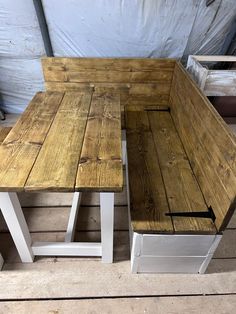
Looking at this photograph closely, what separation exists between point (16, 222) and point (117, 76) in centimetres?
133

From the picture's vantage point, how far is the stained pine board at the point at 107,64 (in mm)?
1739

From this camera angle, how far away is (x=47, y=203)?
1572 millimetres

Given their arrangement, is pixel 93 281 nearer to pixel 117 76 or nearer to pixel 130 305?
pixel 130 305

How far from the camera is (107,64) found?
1762 millimetres

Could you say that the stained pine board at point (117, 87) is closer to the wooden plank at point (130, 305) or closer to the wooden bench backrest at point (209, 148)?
the wooden bench backrest at point (209, 148)

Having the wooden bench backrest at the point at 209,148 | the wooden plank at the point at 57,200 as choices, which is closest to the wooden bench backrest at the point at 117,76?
the wooden bench backrest at the point at 209,148

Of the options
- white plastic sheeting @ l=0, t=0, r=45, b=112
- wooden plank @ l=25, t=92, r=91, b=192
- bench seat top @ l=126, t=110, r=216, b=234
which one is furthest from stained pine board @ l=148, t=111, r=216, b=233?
white plastic sheeting @ l=0, t=0, r=45, b=112

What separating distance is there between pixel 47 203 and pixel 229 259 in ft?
3.94

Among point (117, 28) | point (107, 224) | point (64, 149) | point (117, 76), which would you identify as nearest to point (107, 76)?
point (117, 76)

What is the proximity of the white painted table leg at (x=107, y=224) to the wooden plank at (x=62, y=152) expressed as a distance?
0.18 meters

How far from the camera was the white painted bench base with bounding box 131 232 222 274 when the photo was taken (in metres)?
0.99

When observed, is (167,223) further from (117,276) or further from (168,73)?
(168,73)

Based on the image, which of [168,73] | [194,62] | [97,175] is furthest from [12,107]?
[97,175]

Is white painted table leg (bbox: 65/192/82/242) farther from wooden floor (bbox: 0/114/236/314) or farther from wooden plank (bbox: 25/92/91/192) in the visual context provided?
wooden plank (bbox: 25/92/91/192)
